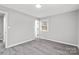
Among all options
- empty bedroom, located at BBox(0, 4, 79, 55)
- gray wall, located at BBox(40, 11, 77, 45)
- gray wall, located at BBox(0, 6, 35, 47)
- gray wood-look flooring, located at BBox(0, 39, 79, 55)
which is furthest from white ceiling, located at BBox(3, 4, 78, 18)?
gray wood-look flooring, located at BBox(0, 39, 79, 55)

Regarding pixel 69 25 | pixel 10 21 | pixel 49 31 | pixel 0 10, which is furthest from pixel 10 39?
pixel 69 25

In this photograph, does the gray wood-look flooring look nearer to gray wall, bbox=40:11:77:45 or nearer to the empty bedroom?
the empty bedroom

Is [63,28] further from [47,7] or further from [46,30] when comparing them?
[47,7]

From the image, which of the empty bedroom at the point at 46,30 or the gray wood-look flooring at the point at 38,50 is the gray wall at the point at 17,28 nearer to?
the empty bedroom at the point at 46,30

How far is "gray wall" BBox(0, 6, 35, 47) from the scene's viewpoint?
3.53 m

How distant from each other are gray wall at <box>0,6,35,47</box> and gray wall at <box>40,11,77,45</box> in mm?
1855

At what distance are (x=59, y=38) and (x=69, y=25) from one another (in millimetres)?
1178

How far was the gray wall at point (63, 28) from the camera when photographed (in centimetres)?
397

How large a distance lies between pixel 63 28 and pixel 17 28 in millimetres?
3014

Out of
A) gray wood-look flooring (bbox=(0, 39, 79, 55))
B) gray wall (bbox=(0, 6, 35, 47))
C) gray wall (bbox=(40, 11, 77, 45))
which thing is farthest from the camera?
gray wall (bbox=(40, 11, 77, 45))

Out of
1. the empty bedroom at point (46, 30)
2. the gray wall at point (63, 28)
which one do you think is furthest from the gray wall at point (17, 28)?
the gray wall at point (63, 28)

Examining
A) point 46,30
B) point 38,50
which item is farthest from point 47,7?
point 46,30

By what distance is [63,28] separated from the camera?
453 cm
